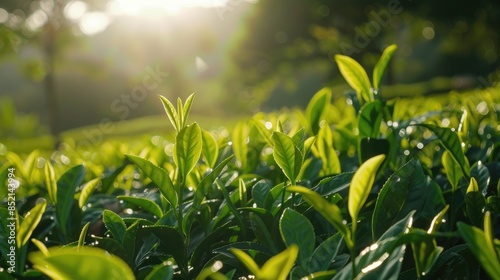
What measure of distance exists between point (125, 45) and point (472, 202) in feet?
126

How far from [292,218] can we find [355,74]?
2.12 feet

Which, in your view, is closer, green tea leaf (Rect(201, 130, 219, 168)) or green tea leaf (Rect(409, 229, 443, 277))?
green tea leaf (Rect(409, 229, 443, 277))

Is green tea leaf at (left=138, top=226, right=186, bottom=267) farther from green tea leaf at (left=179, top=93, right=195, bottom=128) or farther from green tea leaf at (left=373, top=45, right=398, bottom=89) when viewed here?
green tea leaf at (left=373, top=45, right=398, bottom=89)

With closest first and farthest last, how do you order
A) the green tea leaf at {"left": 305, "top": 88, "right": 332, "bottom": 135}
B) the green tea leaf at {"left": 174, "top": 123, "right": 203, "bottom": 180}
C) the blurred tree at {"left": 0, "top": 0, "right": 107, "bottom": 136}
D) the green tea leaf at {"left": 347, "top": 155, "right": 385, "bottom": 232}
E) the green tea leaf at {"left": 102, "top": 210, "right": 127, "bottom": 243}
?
the green tea leaf at {"left": 347, "top": 155, "right": 385, "bottom": 232} → the green tea leaf at {"left": 174, "top": 123, "right": 203, "bottom": 180} → the green tea leaf at {"left": 102, "top": 210, "right": 127, "bottom": 243} → the green tea leaf at {"left": 305, "top": 88, "right": 332, "bottom": 135} → the blurred tree at {"left": 0, "top": 0, "right": 107, "bottom": 136}

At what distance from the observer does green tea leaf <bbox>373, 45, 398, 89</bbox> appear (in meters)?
1.41

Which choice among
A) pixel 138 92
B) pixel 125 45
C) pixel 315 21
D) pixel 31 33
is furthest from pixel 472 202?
pixel 138 92

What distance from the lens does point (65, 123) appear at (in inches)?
2037

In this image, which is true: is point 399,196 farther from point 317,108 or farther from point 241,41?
point 241,41

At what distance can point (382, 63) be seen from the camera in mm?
1424

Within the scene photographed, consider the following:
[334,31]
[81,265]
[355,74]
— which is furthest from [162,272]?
[334,31]

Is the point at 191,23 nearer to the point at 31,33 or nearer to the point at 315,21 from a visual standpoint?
the point at 315,21

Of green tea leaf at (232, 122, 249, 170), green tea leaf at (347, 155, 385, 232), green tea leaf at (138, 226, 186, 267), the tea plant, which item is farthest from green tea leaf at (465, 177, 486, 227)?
green tea leaf at (232, 122, 249, 170)

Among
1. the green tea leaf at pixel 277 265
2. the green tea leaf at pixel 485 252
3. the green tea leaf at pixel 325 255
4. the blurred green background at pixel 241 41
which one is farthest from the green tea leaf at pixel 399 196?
the blurred green background at pixel 241 41

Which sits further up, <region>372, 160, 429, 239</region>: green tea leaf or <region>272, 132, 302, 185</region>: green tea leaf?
<region>272, 132, 302, 185</region>: green tea leaf
